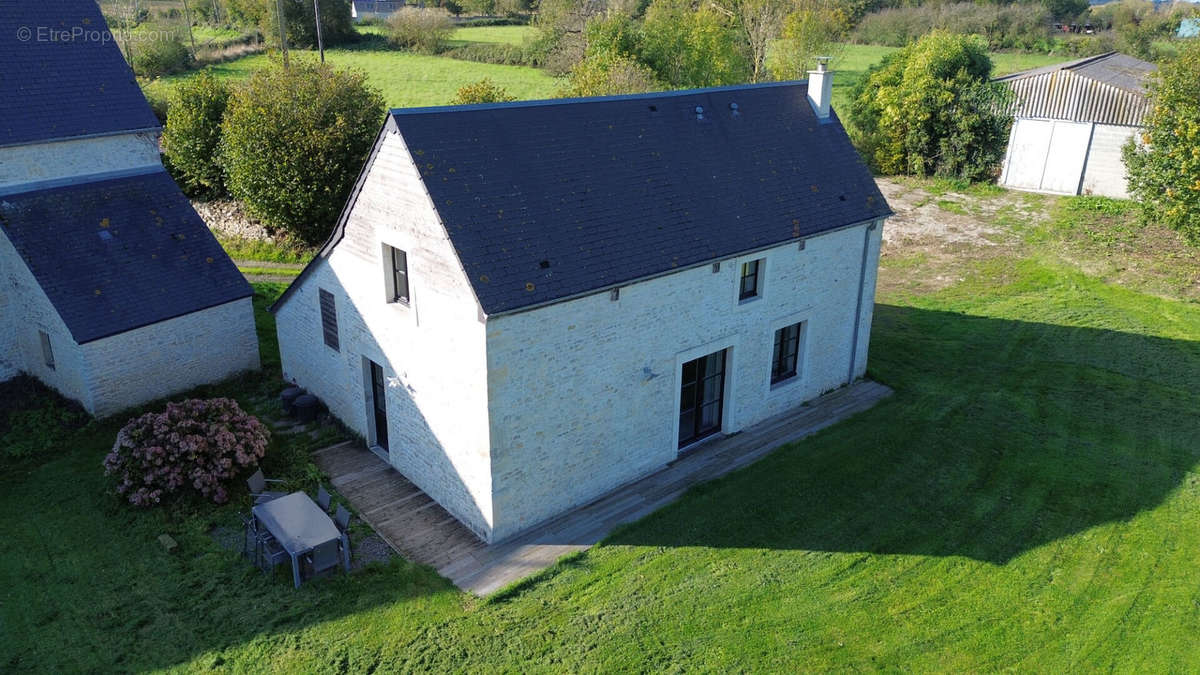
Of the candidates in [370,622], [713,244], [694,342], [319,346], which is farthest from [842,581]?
[319,346]

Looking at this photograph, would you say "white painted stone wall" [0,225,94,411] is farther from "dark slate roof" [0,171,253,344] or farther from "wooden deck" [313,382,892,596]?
"wooden deck" [313,382,892,596]

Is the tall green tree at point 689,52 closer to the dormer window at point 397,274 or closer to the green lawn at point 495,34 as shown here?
the green lawn at point 495,34

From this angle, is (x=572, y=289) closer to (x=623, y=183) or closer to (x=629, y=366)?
(x=629, y=366)

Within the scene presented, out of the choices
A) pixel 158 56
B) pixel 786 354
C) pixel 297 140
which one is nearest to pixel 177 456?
pixel 786 354

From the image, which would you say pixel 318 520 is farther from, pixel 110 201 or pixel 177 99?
pixel 177 99

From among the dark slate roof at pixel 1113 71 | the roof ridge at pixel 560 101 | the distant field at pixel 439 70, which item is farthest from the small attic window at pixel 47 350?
the dark slate roof at pixel 1113 71
